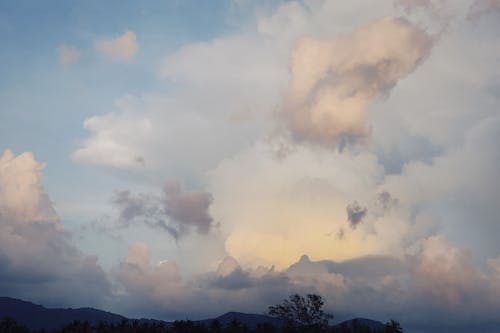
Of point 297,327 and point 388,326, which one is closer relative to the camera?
point 388,326

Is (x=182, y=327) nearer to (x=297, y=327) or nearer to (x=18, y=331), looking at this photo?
(x=297, y=327)

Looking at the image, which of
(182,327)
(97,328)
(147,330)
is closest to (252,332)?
(182,327)

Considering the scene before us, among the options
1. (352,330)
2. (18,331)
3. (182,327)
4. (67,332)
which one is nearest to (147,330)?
(182,327)

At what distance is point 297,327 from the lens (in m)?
184

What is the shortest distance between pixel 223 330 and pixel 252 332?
37.6 feet

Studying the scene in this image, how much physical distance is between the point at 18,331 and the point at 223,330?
6504 centimetres

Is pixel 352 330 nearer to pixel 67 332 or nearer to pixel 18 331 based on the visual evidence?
pixel 67 332

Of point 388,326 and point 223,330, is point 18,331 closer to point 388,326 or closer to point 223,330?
point 223,330

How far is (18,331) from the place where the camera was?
554 feet

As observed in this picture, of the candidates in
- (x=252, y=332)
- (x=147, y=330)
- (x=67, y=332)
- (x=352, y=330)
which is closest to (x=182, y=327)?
(x=147, y=330)

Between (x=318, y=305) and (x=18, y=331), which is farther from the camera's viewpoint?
(x=318, y=305)

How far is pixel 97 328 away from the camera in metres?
170

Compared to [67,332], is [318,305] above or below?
above

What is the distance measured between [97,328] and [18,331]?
24.6 m
